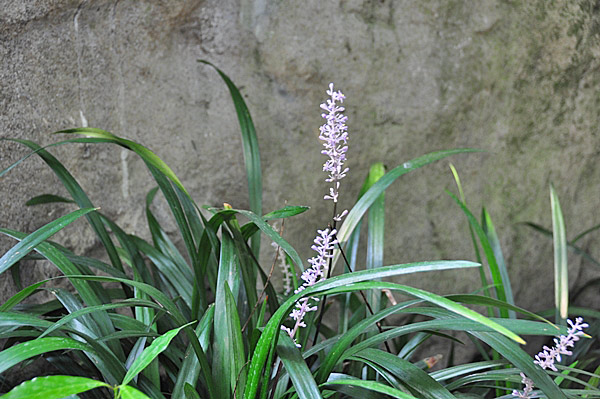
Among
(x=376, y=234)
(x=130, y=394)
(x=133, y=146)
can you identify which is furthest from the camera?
(x=376, y=234)

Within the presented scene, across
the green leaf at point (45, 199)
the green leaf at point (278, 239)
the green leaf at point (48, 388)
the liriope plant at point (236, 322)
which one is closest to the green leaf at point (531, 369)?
the liriope plant at point (236, 322)

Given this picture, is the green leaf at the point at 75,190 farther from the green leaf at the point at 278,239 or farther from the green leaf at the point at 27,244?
the green leaf at the point at 278,239

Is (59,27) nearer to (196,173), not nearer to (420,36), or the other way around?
(196,173)

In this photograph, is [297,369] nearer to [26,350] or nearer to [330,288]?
[330,288]

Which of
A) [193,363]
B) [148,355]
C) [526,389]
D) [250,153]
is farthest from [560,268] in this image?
[148,355]

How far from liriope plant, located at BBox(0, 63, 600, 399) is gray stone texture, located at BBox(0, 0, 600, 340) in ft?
0.46

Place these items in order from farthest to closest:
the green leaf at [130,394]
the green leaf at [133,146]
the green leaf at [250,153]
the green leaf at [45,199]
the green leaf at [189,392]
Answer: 1. the green leaf at [250,153]
2. the green leaf at [45,199]
3. the green leaf at [133,146]
4. the green leaf at [189,392]
5. the green leaf at [130,394]

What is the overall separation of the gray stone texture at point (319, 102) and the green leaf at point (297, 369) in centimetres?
55

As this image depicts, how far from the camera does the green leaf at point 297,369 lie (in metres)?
0.71

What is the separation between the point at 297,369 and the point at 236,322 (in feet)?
0.39

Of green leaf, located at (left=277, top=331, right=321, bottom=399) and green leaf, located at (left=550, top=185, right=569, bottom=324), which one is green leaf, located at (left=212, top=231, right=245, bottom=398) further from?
green leaf, located at (left=550, top=185, right=569, bottom=324)

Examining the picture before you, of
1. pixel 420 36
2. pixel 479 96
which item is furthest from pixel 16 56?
pixel 479 96

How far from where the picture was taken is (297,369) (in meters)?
0.74

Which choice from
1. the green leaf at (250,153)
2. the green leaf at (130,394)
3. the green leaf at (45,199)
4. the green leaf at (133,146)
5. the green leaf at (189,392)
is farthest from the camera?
the green leaf at (250,153)
